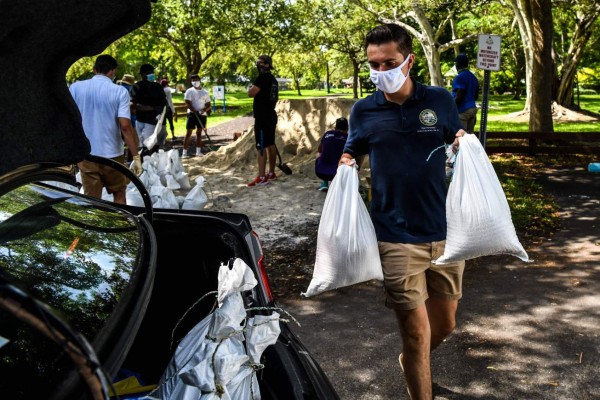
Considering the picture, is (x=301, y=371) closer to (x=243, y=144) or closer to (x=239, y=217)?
(x=239, y=217)

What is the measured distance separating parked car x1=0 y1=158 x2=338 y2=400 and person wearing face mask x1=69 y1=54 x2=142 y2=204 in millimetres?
3509

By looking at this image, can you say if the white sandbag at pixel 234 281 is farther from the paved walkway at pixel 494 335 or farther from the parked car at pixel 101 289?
the paved walkway at pixel 494 335

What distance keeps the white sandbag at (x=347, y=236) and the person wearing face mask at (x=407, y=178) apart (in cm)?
12

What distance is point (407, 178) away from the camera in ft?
11.5

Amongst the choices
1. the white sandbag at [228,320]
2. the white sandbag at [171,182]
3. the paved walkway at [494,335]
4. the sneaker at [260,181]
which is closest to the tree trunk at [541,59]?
the sneaker at [260,181]

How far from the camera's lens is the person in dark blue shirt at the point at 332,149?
27.8ft

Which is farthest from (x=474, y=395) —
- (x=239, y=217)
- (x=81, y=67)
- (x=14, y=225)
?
(x=81, y=67)

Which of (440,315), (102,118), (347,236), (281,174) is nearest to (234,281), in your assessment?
(347,236)

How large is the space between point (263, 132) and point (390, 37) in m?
6.60

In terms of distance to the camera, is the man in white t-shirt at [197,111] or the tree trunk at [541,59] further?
the tree trunk at [541,59]

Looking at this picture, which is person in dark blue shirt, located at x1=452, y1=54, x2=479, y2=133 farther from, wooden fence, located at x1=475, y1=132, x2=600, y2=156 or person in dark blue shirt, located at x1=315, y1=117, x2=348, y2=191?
person in dark blue shirt, located at x1=315, y1=117, x2=348, y2=191

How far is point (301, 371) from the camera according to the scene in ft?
8.09

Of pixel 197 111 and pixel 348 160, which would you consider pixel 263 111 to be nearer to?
pixel 197 111

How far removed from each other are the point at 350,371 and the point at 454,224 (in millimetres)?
1334
